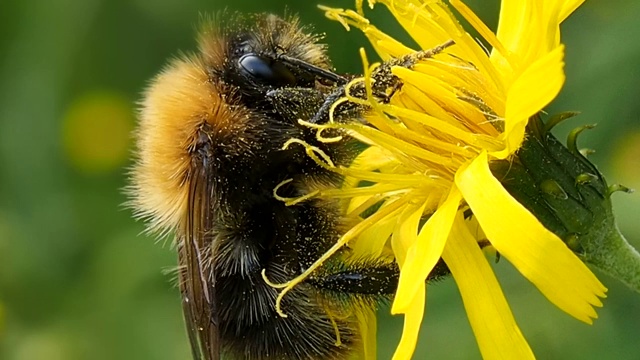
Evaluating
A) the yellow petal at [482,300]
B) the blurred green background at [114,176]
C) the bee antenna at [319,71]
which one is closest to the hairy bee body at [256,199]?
the bee antenna at [319,71]

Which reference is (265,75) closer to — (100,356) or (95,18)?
(100,356)

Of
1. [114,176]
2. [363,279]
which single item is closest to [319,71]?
[363,279]

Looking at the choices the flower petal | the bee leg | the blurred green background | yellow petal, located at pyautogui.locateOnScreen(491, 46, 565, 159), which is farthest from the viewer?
the blurred green background

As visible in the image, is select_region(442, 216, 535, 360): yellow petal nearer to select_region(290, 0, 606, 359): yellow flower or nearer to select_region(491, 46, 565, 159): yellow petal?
select_region(290, 0, 606, 359): yellow flower

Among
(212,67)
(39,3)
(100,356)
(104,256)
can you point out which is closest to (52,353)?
(100,356)

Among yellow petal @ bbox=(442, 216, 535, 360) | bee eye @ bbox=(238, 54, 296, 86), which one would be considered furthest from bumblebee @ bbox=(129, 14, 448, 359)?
yellow petal @ bbox=(442, 216, 535, 360)

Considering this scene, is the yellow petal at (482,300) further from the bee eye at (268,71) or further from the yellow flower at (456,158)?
the bee eye at (268,71)

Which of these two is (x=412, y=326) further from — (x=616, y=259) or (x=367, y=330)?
(x=367, y=330)
